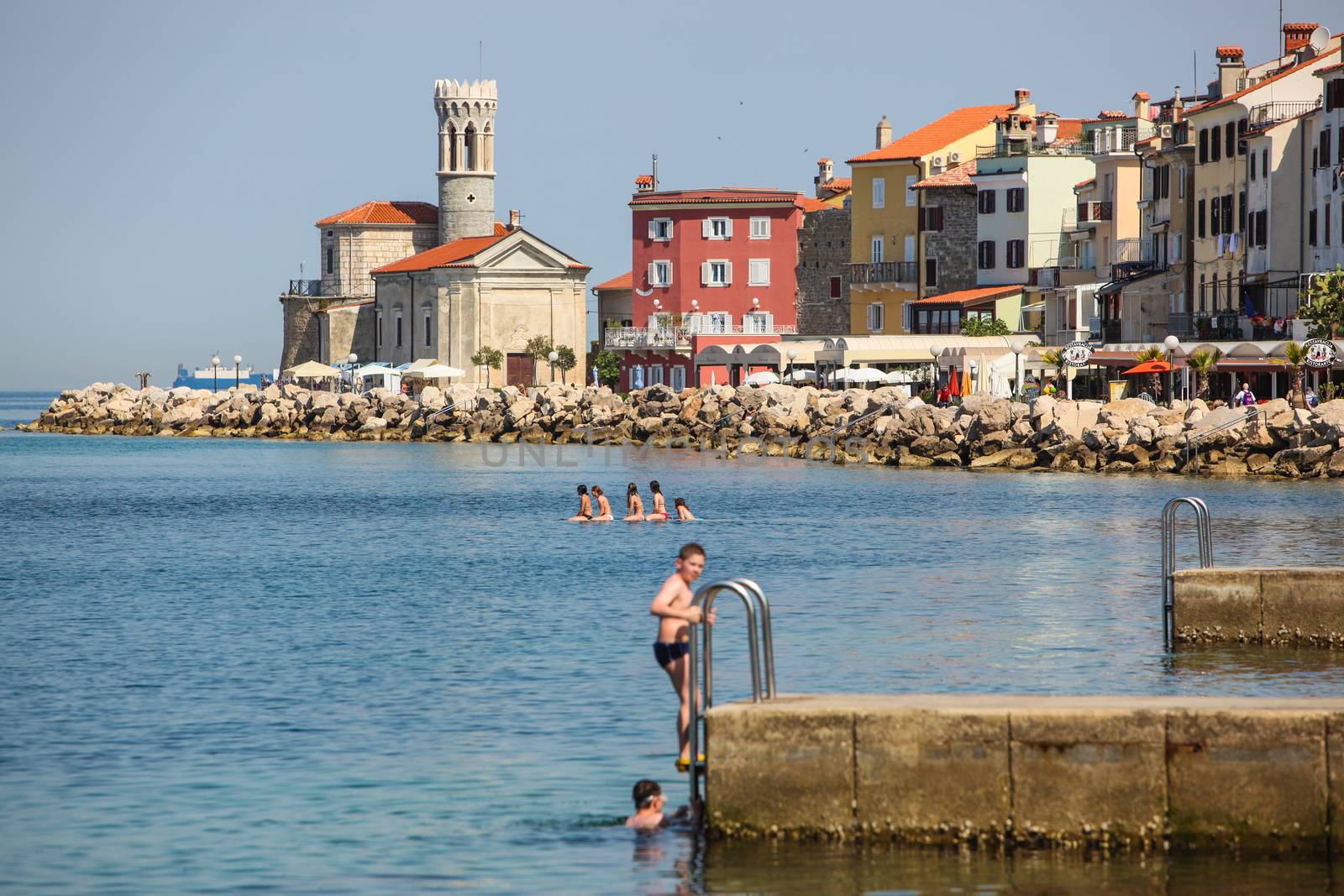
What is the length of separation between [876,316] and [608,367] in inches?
602

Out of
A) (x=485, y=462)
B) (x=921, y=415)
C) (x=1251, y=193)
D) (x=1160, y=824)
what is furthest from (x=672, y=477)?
(x=1160, y=824)

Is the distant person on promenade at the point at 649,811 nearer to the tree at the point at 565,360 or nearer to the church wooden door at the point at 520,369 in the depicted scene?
the tree at the point at 565,360

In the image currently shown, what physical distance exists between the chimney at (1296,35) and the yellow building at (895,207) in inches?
908

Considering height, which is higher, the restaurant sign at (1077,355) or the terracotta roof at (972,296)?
the terracotta roof at (972,296)

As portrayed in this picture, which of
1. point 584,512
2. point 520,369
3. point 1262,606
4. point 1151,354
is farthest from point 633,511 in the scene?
point 520,369

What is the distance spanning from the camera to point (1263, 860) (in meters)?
11.5

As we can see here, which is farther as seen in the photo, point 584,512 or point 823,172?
point 823,172

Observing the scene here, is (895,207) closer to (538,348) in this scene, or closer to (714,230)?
(714,230)

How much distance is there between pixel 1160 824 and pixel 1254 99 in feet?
179

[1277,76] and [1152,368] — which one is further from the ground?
[1277,76]

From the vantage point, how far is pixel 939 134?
91.2 meters

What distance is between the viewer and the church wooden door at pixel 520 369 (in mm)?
104500

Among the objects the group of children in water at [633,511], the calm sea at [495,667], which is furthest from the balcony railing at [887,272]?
the group of children in water at [633,511]

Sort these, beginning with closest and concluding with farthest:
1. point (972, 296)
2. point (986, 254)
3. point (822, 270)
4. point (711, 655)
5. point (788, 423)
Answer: point (711, 655) < point (788, 423) < point (972, 296) < point (986, 254) < point (822, 270)
